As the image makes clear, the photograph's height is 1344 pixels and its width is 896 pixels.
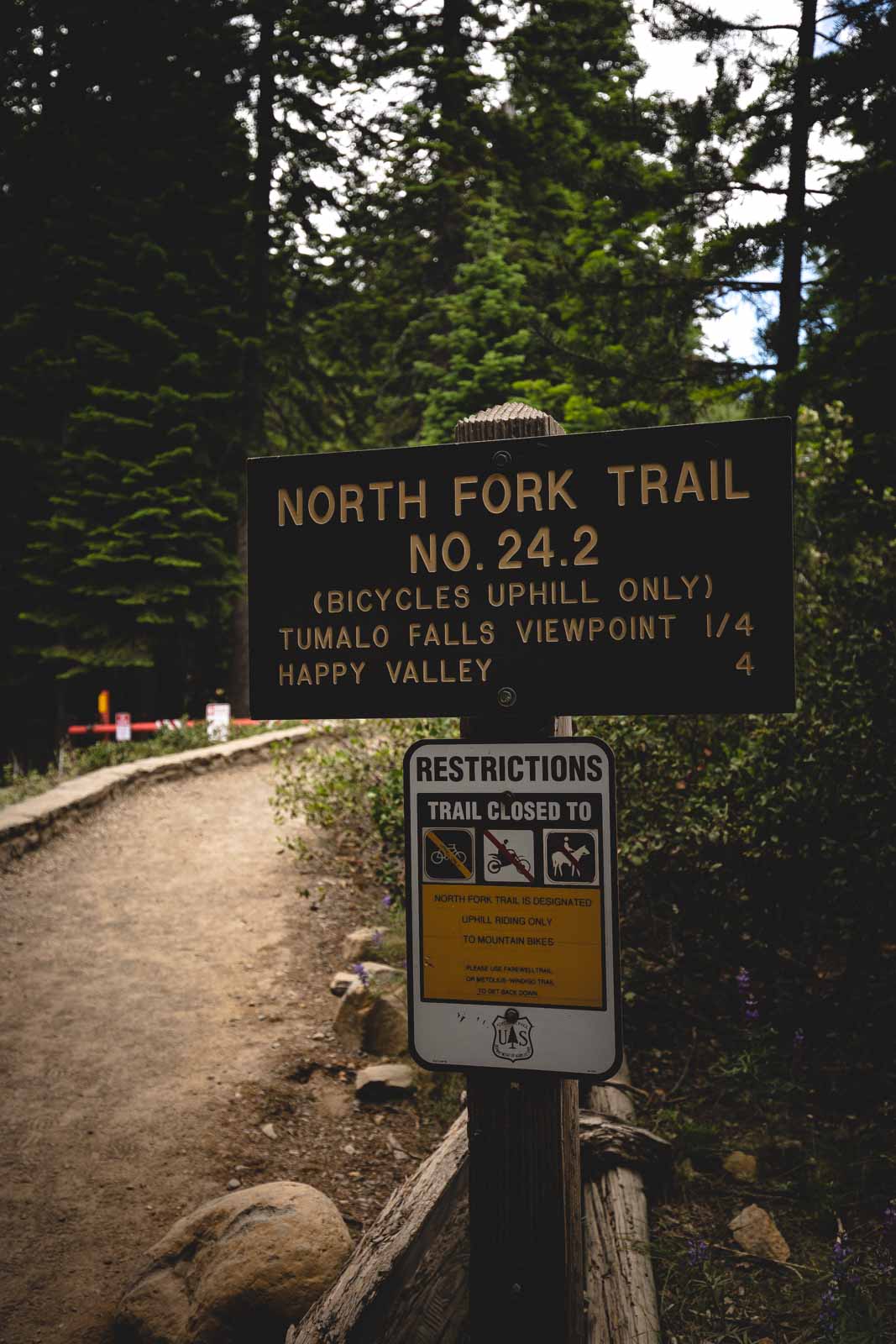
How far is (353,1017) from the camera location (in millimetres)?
5301

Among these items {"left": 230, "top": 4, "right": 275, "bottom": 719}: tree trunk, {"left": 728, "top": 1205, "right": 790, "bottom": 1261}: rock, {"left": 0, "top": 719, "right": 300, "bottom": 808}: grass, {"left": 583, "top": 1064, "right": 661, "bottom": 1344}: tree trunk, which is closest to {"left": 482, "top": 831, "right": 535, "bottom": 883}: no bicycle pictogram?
{"left": 583, "top": 1064, "right": 661, "bottom": 1344}: tree trunk

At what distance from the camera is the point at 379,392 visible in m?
23.2

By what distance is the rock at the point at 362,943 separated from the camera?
19.9 feet

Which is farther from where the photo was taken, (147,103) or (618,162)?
(147,103)

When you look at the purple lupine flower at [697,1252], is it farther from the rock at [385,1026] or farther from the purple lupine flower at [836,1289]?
the rock at [385,1026]

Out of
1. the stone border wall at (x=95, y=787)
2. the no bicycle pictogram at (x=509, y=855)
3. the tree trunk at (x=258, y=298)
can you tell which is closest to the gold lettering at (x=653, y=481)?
the no bicycle pictogram at (x=509, y=855)

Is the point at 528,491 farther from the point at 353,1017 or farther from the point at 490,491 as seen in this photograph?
the point at 353,1017

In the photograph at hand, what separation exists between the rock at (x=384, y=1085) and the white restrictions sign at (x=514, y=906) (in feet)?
9.82

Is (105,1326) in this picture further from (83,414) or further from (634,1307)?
(83,414)


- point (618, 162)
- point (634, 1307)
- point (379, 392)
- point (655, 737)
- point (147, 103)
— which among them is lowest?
point (634, 1307)

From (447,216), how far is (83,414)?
891cm

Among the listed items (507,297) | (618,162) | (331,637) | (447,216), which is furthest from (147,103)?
(331,637)

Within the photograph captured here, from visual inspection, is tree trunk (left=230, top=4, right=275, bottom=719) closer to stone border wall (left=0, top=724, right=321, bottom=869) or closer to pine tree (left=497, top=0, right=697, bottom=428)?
stone border wall (left=0, top=724, right=321, bottom=869)

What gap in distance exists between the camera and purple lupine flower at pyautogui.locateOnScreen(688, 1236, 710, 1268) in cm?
302
